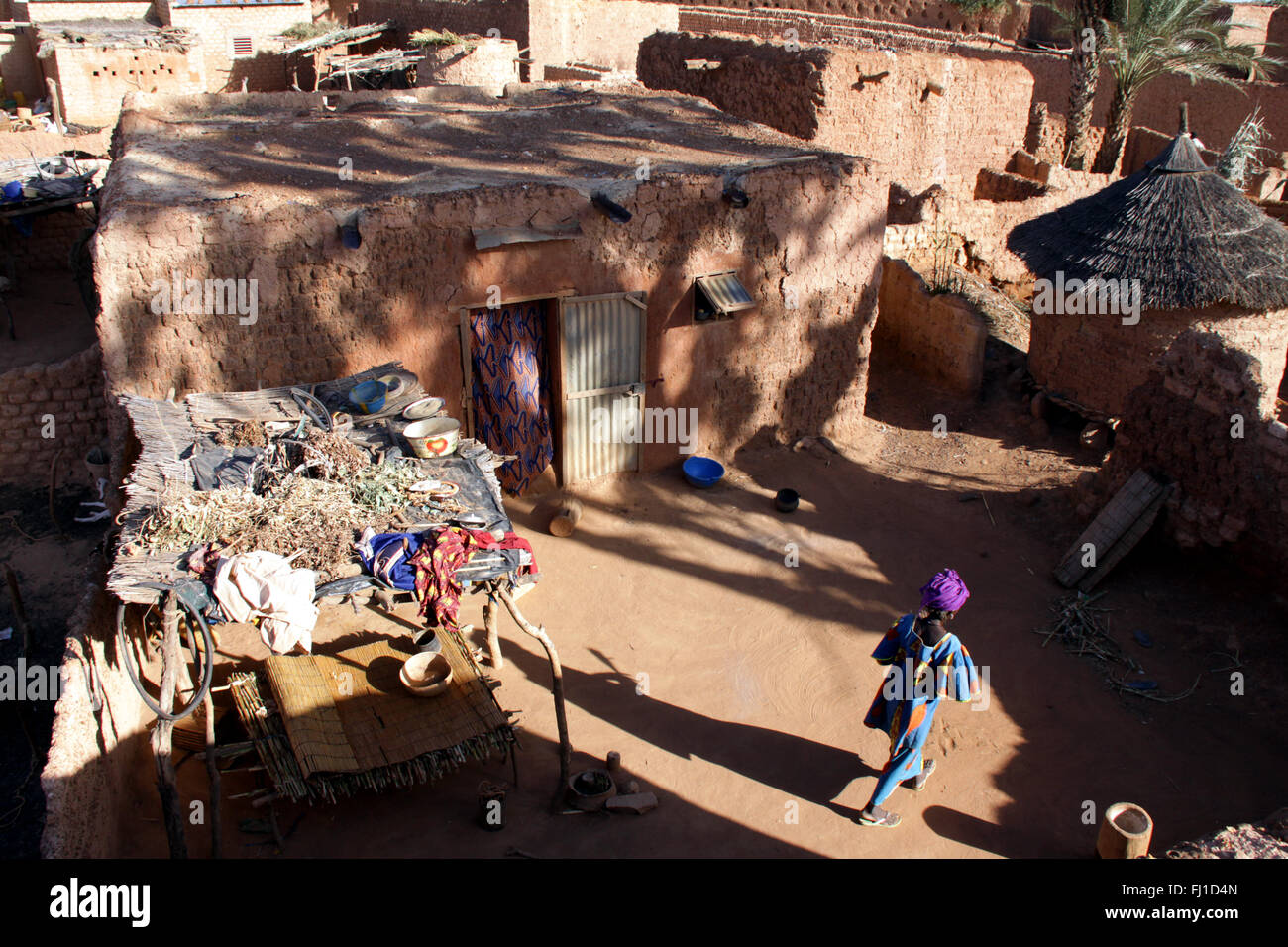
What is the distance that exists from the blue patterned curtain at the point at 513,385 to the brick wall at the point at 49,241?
331 inches

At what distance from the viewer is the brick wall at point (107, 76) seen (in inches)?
813

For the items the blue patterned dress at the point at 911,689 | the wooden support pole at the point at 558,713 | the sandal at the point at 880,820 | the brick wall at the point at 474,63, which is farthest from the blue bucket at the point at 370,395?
the brick wall at the point at 474,63

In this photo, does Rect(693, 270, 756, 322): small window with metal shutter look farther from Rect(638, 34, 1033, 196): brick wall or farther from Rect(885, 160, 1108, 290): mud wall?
Rect(638, 34, 1033, 196): brick wall

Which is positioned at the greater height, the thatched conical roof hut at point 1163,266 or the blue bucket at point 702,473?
the thatched conical roof hut at point 1163,266

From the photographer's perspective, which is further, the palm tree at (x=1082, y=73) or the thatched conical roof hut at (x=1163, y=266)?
the palm tree at (x=1082, y=73)

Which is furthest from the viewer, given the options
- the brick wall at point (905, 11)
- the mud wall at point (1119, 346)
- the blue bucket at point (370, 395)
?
the brick wall at point (905, 11)

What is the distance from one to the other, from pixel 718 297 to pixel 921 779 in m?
4.84

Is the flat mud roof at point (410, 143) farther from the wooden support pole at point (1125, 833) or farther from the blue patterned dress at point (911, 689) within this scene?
the wooden support pole at point (1125, 833)

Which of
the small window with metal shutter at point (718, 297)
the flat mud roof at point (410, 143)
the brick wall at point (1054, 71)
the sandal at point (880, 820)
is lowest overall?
the sandal at point (880, 820)

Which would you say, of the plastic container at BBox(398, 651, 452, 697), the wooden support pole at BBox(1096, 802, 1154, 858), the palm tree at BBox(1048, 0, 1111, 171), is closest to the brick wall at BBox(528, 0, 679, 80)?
the palm tree at BBox(1048, 0, 1111, 171)

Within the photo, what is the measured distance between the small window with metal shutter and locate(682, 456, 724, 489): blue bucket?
148cm

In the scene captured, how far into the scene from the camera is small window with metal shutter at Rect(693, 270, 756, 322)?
9.33 m

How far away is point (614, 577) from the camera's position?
8.75 meters
